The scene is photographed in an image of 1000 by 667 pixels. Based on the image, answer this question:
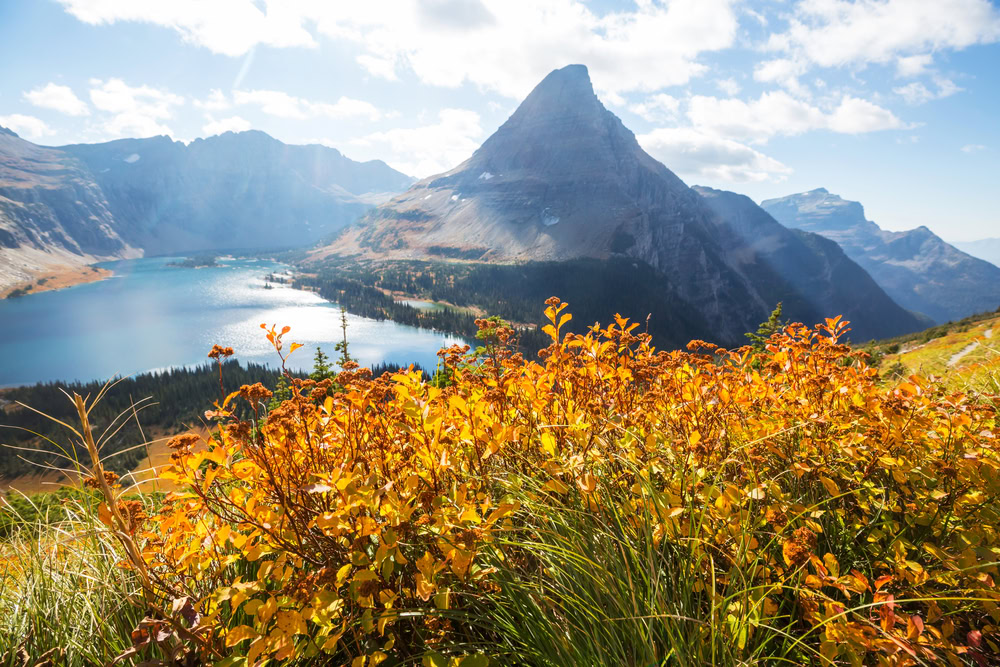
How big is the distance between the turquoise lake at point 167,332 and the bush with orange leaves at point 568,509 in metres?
90.8

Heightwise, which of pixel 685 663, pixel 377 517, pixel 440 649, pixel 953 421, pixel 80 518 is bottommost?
pixel 80 518

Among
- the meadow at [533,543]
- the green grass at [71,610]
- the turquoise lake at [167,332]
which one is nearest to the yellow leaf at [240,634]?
the meadow at [533,543]

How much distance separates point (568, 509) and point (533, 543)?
0.24 meters

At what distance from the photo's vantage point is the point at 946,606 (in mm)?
2014

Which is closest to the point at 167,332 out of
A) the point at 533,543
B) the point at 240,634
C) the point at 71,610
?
the point at 71,610

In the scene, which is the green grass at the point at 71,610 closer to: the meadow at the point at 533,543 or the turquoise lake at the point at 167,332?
the meadow at the point at 533,543

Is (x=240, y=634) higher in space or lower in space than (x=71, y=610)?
higher

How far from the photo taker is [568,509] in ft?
6.61

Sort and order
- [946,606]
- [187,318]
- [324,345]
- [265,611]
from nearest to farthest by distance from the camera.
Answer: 1. [265,611]
2. [946,606]
3. [324,345]
4. [187,318]

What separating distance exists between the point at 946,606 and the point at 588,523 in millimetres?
1693

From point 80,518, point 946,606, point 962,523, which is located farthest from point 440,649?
point 80,518

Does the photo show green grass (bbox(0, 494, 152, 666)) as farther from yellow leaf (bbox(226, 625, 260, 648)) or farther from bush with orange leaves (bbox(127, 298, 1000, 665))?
yellow leaf (bbox(226, 625, 260, 648))

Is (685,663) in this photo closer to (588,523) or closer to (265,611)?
(588,523)

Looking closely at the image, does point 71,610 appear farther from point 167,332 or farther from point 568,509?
point 167,332
